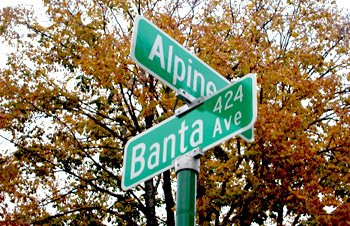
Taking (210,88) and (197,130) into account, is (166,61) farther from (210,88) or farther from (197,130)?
(197,130)

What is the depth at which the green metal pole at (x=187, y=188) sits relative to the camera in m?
1.94

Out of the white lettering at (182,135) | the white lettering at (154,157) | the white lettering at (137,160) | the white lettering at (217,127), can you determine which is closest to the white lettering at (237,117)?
the white lettering at (217,127)

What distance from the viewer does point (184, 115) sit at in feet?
8.01

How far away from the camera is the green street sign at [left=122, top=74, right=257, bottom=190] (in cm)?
219

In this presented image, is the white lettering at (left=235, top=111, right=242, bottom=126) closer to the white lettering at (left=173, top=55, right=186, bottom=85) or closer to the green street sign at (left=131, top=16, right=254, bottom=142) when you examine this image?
the green street sign at (left=131, top=16, right=254, bottom=142)

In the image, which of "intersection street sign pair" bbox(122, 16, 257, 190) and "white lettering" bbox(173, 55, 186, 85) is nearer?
"intersection street sign pair" bbox(122, 16, 257, 190)

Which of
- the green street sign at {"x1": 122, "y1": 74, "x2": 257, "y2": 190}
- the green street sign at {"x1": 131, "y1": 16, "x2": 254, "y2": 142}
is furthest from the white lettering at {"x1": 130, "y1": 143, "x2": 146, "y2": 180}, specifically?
the green street sign at {"x1": 131, "y1": 16, "x2": 254, "y2": 142}

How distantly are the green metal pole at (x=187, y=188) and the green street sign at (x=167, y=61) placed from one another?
1.56ft

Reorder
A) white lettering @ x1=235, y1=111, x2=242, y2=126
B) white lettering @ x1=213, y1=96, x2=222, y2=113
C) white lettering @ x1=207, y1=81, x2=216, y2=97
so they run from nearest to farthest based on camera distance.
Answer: white lettering @ x1=235, y1=111, x2=242, y2=126
white lettering @ x1=213, y1=96, x2=222, y2=113
white lettering @ x1=207, y1=81, x2=216, y2=97

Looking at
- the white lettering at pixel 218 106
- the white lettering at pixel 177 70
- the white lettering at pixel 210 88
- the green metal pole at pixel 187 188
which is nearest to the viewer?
the green metal pole at pixel 187 188

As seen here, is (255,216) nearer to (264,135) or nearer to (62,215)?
(264,135)

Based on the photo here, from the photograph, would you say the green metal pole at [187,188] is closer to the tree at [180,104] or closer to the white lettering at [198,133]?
the white lettering at [198,133]

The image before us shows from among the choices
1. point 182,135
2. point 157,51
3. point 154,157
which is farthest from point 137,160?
point 157,51

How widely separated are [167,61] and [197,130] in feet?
→ 1.62
